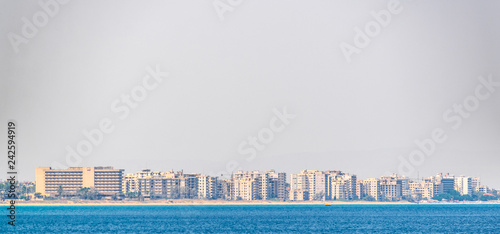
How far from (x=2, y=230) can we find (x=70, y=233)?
9.59 m

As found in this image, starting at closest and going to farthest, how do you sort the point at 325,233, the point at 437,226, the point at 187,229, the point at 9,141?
the point at 9,141 → the point at 325,233 → the point at 187,229 → the point at 437,226

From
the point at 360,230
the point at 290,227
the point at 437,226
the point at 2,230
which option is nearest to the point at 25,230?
the point at 2,230

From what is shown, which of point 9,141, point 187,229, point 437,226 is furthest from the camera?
point 437,226

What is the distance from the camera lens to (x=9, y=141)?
201ft

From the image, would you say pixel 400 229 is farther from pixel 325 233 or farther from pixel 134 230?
pixel 134 230

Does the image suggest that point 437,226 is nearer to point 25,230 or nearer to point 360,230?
point 360,230

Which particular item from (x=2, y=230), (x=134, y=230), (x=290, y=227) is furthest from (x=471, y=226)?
(x=2, y=230)

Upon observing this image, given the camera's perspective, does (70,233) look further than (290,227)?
No

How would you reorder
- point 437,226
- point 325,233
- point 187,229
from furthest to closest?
point 437,226 → point 187,229 → point 325,233

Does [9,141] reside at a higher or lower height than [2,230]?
higher

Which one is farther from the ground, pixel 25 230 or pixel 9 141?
pixel 9 141

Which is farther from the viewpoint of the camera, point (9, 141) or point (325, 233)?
point (325, 233)

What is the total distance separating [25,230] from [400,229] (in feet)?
137

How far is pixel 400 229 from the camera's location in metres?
92.9
